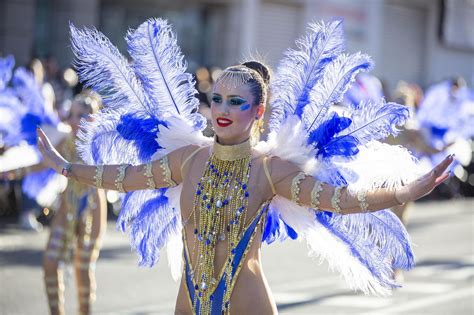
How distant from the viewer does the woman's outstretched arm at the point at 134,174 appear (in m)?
4.47

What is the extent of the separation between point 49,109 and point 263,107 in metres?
3.34

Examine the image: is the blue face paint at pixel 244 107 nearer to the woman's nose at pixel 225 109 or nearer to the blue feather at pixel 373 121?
the woman's nose at pixel 225 109

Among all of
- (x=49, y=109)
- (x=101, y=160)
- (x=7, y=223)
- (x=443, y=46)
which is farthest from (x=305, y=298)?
(x=443, y=46)

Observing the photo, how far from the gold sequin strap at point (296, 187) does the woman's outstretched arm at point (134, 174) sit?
560 mm

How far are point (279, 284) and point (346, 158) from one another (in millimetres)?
5085

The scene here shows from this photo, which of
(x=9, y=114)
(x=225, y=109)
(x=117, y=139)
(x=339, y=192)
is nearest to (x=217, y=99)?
(x=225, y=109)

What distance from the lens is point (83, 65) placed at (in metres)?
4.70

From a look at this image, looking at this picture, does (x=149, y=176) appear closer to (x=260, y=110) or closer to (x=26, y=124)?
(x=260, y=110)

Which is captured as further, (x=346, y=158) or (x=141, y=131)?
(x=141, y=131)

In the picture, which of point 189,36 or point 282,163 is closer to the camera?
point 282,163

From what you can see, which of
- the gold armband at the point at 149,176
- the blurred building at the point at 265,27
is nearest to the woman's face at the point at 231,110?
the gold armband at the point at 149,176

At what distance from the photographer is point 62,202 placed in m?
7.13

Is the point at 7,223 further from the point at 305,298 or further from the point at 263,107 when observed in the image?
the point at 263,107

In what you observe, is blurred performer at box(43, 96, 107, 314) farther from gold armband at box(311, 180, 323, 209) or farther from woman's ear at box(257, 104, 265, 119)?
gold armband at box(311, 180, 323, 209)
